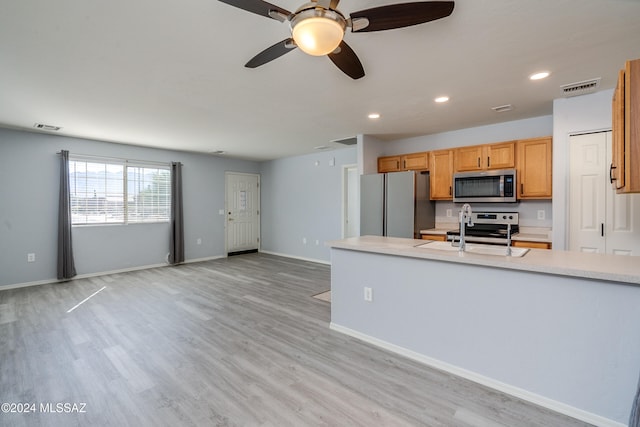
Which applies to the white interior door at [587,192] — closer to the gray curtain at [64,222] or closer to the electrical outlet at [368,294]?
the electrical outlet at [368,294]

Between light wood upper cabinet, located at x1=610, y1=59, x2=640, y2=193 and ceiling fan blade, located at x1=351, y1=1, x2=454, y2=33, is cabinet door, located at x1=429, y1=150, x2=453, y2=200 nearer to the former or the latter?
light wood upper cabinet, located at x1=610, y1=59, x2=640, y2=193

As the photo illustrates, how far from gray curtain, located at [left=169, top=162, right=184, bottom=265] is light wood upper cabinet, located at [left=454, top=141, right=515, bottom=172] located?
5368mm

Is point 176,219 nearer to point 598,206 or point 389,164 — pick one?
point 389,164

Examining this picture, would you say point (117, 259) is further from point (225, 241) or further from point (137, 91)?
point (137, 91)

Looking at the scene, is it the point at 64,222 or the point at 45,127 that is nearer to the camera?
the point at 45,127

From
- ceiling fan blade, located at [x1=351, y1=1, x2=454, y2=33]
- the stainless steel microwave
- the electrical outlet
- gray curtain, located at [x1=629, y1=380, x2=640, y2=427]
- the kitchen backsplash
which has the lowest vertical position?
gray curtain, located at [x1=629, y1=380, x2=640, y2=427]

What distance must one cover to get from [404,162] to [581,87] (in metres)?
2.24

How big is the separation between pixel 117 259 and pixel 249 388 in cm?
479

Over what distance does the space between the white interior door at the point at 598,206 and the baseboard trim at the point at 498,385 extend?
2060 mm

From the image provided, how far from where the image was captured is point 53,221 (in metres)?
4.75

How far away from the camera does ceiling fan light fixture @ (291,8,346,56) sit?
1402 mm

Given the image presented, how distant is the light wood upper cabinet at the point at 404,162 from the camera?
176 inches

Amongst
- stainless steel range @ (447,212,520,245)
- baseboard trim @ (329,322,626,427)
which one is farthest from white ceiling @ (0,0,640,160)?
baseboard trim @ (329,322,626,427)

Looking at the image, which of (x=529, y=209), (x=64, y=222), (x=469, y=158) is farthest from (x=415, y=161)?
(x=64, y=222)
